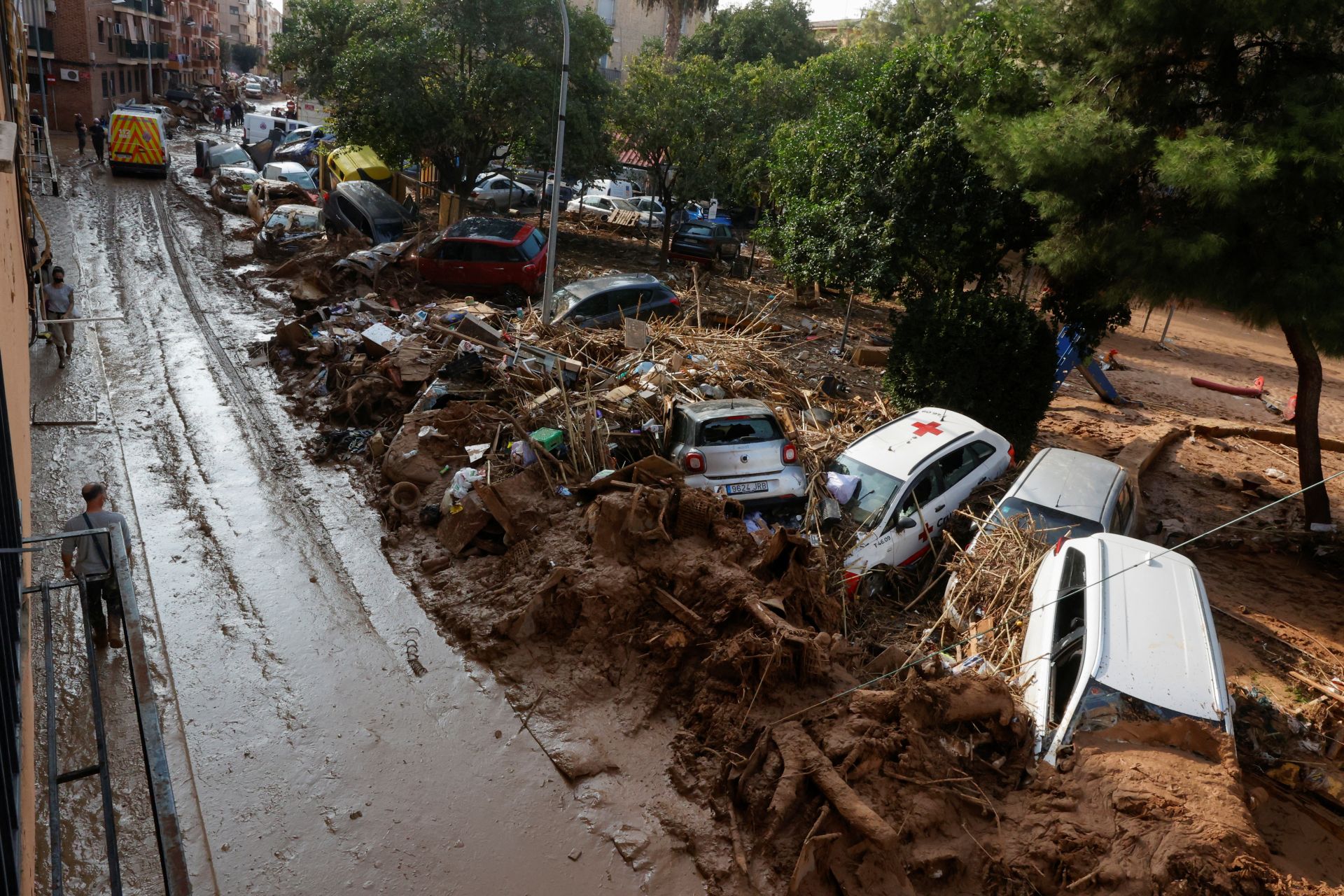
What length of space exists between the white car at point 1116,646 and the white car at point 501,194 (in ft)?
87.3

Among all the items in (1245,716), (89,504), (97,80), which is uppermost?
(97,80)

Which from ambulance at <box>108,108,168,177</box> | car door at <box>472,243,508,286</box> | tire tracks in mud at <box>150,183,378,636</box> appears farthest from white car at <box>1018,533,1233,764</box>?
ambulance at <box>108,108,168,177</box>

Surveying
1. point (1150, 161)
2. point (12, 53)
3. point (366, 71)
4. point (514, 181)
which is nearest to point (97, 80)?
point (514, 181)

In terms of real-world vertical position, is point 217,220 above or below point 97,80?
below

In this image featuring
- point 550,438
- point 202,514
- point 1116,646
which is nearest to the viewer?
point 1116,646

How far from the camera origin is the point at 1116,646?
6.96 meters

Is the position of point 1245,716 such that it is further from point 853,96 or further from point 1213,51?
point 853,96

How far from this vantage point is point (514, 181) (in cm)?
3194

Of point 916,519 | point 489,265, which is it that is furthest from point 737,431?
point 489,265

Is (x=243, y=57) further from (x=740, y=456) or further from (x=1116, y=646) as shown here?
(x=1116, y=646)

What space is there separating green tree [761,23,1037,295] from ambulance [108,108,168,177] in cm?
2336

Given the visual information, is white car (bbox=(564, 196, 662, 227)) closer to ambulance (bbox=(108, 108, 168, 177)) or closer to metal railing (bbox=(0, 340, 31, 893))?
ambulance (bbox=(108, 108, 168, 177))

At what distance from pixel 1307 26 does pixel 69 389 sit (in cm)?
1701

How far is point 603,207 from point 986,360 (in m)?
21.3
